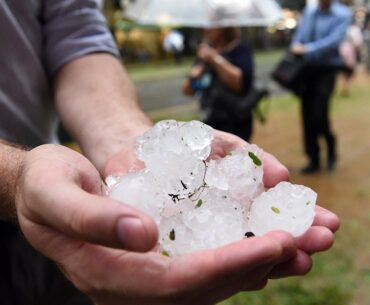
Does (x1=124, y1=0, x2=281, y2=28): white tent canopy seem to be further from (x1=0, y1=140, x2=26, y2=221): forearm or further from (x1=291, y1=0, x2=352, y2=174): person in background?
(x1=0, y1=140, x2=26, y2=221): forearm

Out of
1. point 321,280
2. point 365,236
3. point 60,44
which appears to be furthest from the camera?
point 365,236

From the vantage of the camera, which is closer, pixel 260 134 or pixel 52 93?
pixel 52 93

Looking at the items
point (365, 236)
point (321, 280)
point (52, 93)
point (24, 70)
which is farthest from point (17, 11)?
point (365, 236)

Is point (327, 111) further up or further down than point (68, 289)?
further down

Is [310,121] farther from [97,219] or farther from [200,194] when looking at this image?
[97,219]

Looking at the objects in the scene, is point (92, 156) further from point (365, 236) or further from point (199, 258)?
point (365, 236)

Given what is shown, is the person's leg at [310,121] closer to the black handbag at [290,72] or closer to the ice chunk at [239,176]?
the black handbag at [290,72]

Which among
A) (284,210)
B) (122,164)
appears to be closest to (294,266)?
(284,210)

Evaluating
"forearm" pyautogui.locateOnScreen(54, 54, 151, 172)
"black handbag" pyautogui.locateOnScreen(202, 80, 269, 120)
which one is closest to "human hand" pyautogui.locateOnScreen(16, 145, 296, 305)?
"forearm" pyautogui.locateOnScreen(54, 54, 151, 172)
